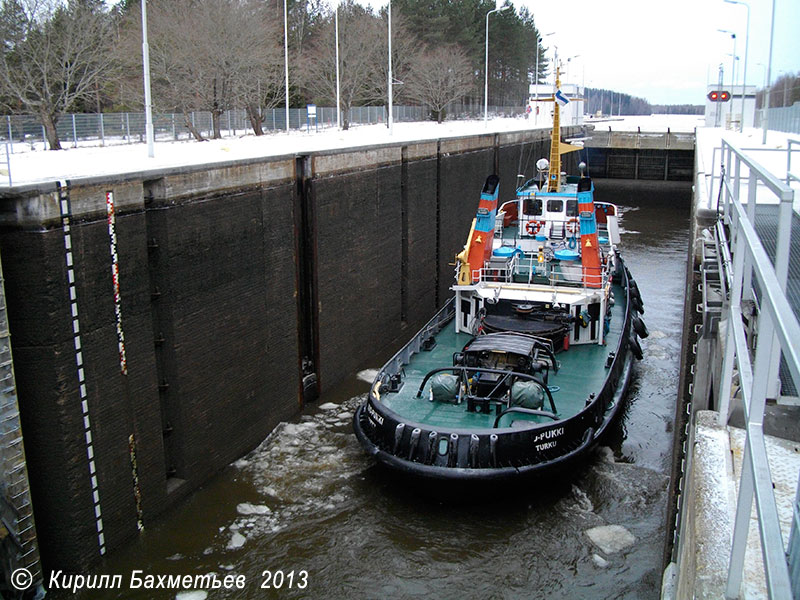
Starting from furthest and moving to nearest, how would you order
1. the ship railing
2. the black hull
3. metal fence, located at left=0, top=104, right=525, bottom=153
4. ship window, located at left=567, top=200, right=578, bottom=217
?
metal fence, located at left=0, top=104, right=525, bottom=153 < ship window, located at left=567, top=200, right=578, bottom=217 < the ship railing < the black hull

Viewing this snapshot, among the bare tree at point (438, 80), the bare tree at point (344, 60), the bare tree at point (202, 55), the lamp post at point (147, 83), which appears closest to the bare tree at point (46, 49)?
the bare tree at point (202, 55)

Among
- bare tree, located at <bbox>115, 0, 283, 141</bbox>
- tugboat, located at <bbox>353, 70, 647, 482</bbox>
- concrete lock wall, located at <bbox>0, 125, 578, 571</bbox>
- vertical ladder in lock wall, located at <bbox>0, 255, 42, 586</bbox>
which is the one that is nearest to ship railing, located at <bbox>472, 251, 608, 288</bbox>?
tugboat, located at <bbox>353, 70, 647, 482</bbox>

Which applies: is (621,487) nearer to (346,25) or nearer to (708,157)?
(708,157)

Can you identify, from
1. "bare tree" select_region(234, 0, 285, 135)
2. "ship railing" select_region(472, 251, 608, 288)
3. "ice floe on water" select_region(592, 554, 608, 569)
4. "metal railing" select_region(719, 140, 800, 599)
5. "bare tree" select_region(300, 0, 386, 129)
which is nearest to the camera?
"metal railing" select_region(719, 140, 800, 599)

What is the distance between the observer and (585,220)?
15492 mm

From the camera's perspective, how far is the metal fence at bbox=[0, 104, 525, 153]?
942 inches

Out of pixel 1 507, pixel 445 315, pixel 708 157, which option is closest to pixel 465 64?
pixel 708 157

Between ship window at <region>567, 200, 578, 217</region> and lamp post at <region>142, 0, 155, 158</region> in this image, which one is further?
ship window at <region>567, 200, 578, 217</region>

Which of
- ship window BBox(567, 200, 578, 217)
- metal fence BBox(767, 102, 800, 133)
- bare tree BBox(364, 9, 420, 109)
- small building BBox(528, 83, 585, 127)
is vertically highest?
bare tree BBox(364, 9, 420, 109)

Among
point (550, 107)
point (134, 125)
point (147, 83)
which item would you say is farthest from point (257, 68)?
point (550, 107)

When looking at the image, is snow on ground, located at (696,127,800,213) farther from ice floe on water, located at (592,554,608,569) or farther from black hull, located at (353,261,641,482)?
ice floe on water, located at (592,554,608,569)

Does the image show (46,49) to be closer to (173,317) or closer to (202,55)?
(202,55)

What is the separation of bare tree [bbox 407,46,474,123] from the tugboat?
34.2m

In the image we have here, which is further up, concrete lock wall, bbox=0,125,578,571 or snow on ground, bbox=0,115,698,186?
snow on ground, bbox=0,115,698,186
